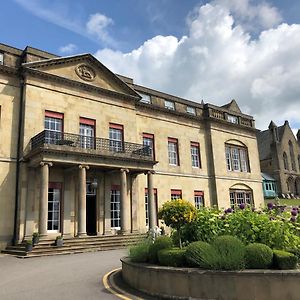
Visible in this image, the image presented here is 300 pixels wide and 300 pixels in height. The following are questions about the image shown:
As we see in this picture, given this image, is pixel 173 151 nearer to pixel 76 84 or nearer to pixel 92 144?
pixel 92 144

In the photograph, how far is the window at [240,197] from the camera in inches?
1222

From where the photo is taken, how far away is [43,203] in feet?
56.5

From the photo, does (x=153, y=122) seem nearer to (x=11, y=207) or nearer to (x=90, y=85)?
(x=90, y=85)

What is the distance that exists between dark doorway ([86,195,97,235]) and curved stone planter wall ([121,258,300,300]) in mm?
13977

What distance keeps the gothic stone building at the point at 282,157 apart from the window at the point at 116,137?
142 feet

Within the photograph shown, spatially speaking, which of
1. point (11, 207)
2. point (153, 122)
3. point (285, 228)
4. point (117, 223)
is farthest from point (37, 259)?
point (153, 122)

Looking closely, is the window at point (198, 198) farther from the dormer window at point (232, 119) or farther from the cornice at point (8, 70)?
the cornice at point (8, 70)

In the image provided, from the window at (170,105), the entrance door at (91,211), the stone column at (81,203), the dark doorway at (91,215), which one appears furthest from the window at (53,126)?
the window at (170,105)

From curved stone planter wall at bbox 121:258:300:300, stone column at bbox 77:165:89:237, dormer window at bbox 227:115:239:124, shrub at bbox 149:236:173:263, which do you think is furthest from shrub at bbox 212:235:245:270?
dormer window at bbox 227:115:239:124

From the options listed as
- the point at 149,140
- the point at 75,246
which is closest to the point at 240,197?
the point at 149,140

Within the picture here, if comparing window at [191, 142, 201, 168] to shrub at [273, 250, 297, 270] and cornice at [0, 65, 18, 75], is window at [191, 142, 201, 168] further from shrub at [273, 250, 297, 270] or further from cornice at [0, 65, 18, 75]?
shrub at [273, 250, 297, 270]

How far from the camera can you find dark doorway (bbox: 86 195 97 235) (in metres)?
21.2

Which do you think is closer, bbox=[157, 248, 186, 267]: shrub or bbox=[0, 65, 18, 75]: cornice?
bbox=[157, 248, 186, 267]: shrub

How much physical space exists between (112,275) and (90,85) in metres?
15.1
